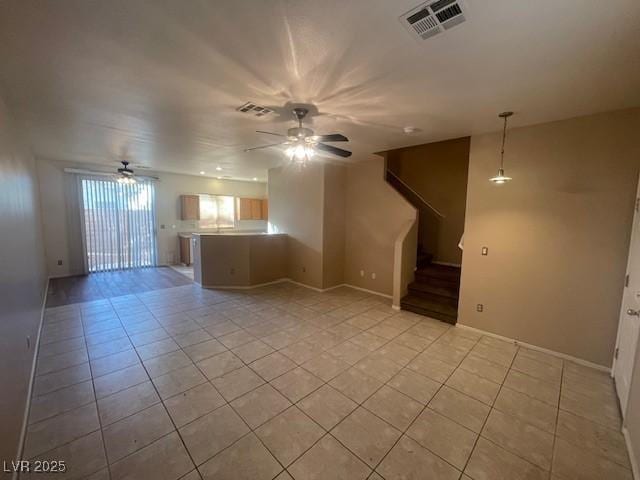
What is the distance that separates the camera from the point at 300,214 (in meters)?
5.78

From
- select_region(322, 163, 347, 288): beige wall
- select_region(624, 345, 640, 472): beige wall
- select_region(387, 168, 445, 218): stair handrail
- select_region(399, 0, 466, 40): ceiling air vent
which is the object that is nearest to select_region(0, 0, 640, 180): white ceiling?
select_region(399, 0, 466, 40): ceiling air vent

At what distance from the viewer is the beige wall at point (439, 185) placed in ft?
17.6

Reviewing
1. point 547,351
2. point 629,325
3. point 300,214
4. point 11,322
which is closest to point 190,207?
point 300,214

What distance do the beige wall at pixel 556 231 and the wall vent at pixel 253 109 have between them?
9.08 ft

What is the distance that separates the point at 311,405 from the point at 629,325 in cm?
298

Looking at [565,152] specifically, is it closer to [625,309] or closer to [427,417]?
[625,309]

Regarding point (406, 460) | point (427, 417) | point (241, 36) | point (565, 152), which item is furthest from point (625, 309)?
point (241, 36)

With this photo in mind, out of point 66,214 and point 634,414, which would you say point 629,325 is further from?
point 66,214

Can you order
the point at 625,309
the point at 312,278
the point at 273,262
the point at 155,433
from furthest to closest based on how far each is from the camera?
the point at 273,262 → the point at 312,278 → the point at 625,309 → the point at 155,433

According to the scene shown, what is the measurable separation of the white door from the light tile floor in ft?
0.63

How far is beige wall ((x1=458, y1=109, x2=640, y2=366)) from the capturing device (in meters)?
2.68

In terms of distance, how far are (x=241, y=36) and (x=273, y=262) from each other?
4.78m

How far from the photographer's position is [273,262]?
5996 mm

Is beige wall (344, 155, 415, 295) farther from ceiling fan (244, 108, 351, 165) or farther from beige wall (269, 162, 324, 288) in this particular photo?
ceiling fan (244, 108, 351, 165)
